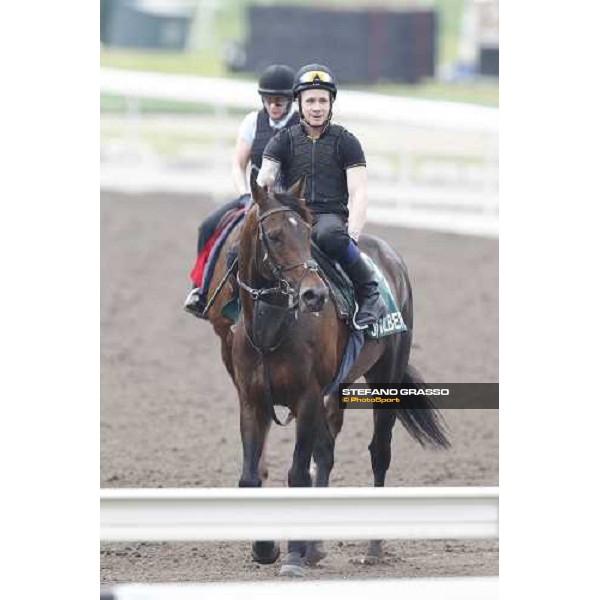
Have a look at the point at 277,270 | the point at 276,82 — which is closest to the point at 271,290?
the point at 277,270

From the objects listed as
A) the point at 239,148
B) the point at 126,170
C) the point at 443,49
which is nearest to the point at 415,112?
the point at 126,170

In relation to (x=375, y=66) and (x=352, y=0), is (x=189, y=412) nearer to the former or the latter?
(x=375, y=66)

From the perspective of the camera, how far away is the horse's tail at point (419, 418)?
741 cm

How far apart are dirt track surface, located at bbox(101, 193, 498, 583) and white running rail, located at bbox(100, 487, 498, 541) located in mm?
1492

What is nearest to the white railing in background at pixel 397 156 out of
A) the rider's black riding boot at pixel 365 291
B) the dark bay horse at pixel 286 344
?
the rider's black riding boot at pixel 365 291

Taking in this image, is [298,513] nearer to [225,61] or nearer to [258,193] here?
[258,193]

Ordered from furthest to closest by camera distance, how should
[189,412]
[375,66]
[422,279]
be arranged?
[375,66]
[422,279]
[189,412]

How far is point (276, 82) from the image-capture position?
22.4 ft

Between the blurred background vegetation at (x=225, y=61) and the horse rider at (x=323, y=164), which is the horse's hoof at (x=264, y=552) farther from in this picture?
the blurred background vegetation at (x=225, y=61)

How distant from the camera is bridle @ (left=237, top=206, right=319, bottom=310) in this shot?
19.1ft

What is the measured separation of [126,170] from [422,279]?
569cm
